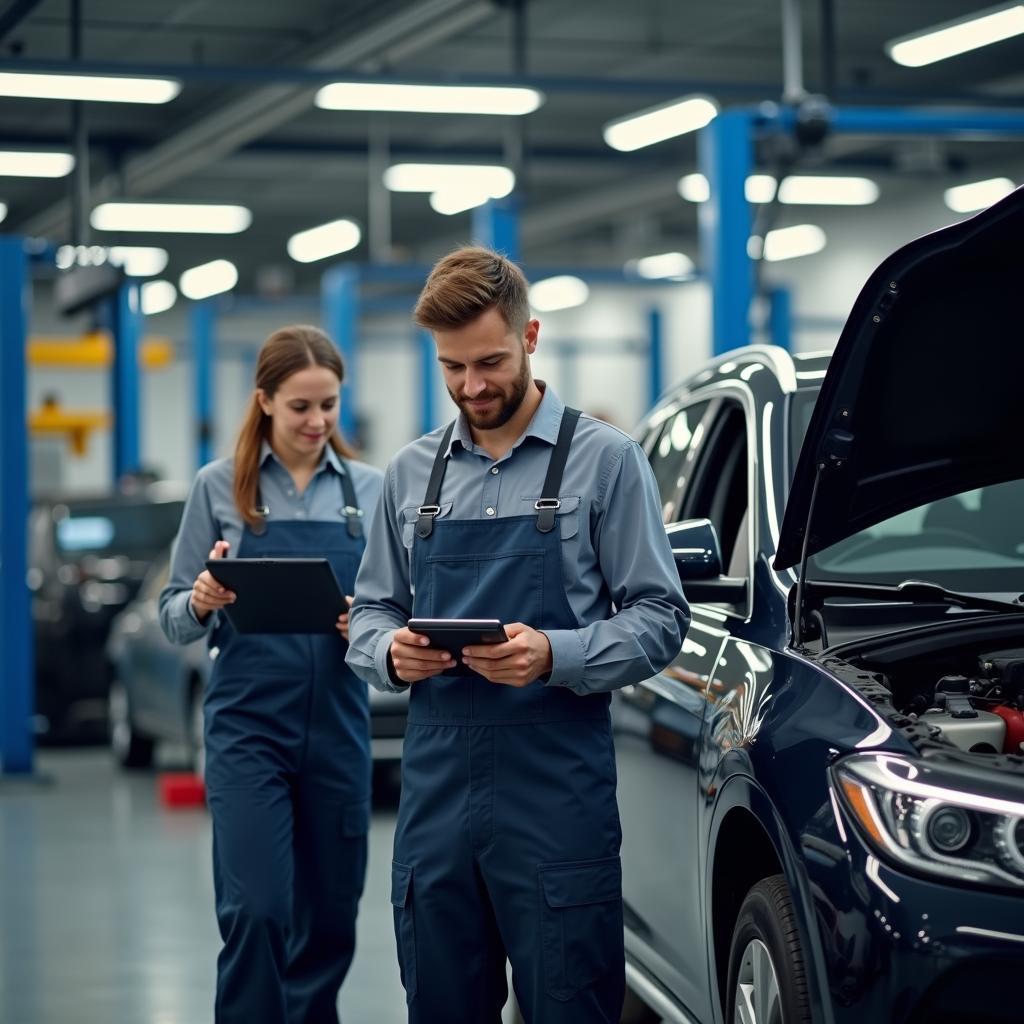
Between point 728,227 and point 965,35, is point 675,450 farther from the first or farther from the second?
point 965,35

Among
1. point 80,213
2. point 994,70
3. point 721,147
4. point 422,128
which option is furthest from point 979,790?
point 422,128

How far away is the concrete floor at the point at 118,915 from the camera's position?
544 cm

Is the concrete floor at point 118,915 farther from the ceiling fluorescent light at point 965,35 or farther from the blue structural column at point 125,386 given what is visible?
the ceiling fluorescent light at point 965,35

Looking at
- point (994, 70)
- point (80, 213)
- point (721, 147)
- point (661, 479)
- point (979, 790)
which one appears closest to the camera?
point (979, 790)

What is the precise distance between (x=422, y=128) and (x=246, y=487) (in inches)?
606

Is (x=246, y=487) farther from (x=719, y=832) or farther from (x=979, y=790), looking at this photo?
(x=979, y=790)

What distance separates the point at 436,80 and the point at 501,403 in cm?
963

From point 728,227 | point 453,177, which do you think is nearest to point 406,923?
point 728,227

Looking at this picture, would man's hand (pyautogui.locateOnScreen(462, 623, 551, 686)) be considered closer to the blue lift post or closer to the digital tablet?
the digital tablet

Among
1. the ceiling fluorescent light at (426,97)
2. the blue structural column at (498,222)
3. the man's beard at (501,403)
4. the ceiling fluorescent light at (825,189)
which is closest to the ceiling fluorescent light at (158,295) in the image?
the ceiling fluorescent light at (825,189)

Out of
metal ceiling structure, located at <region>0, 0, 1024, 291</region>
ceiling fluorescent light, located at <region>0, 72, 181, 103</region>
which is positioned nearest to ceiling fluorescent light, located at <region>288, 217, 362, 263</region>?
metal ceiling structure, located at <region>0, 0, 1024, 291</region>

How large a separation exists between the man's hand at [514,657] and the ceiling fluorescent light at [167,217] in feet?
56.9

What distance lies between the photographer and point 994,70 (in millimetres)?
17031

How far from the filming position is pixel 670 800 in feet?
12.6
